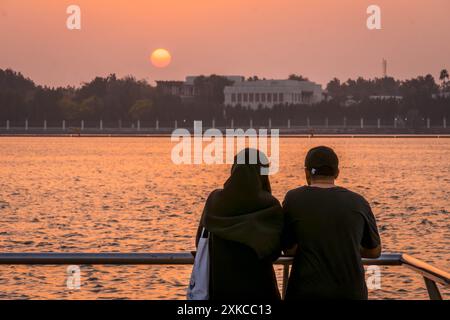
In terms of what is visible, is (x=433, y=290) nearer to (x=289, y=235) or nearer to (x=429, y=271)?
(x=429, y=271)

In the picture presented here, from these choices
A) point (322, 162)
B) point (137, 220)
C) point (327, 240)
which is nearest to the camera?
point (327, 240)

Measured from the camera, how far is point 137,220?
121ft

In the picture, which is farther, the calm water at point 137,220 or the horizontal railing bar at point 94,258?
the calm water at point 137,220

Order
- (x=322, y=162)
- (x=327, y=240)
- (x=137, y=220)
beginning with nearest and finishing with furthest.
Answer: (x=327, y=240) < (x=322, y=162) < (x=137, y=220)

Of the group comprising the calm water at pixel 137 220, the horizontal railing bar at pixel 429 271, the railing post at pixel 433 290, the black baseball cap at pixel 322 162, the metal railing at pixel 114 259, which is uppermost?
the black baseball cap at pixel 322 162

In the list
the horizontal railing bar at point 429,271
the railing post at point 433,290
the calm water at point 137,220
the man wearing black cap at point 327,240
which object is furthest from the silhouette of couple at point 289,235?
the calm water at point 137,220

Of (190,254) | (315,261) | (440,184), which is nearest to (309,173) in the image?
(315,261)

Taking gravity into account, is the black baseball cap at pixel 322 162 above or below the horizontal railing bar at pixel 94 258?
above

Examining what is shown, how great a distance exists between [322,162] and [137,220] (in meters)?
32.2

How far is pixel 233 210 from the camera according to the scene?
192 inches

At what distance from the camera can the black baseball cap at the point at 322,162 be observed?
5.11 m

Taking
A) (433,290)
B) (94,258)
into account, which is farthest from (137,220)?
(433,290)

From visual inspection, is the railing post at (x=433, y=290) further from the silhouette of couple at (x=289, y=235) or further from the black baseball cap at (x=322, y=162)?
the black baseball cap at (x=322, y=162)

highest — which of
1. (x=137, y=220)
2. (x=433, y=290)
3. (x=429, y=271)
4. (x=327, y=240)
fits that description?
(x=327, y=240)
